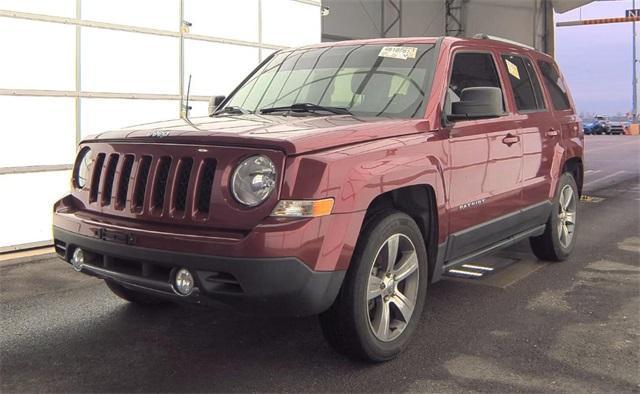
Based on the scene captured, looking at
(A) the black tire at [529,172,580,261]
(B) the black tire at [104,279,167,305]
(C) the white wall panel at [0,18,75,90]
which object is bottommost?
(B) the black tire at [104,279,167,305]

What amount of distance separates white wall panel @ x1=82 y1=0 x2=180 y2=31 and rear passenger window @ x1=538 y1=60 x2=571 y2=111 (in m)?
4.65

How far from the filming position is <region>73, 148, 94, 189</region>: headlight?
3.91 m

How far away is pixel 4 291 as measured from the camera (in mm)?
5273

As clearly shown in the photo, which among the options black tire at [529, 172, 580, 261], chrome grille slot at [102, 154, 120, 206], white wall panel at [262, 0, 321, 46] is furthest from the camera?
white wall panel at [262, 0, 321, 46]

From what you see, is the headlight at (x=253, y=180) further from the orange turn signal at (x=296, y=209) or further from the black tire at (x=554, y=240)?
the black tire at (x=554, y=240)

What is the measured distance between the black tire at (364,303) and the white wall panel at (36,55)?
4.93 m

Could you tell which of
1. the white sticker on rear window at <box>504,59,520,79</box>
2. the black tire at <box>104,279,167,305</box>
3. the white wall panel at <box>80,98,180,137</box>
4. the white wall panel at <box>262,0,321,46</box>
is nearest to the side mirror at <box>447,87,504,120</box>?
the white sticker on rear window at <box>504,59,520,79</box>

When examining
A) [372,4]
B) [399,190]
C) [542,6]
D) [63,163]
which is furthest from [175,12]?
[542,6]

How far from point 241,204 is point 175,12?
5.83 metres

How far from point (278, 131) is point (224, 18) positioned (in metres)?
6.05

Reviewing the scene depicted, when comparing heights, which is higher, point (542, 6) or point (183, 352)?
point (542, 6)

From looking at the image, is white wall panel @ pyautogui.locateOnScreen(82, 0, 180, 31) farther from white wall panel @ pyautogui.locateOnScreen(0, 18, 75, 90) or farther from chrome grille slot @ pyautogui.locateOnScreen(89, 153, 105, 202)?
chrome grille slot @ pyautogui.locateOnScreen(89, 153, 105, 202)

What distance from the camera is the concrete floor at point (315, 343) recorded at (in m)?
3.41

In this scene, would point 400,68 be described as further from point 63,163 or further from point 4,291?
point 63,163
